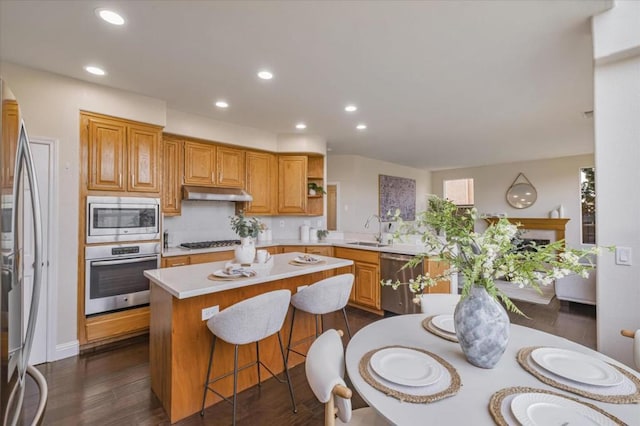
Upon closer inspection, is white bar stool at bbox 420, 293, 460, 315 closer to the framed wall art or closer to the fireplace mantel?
the framed wall art

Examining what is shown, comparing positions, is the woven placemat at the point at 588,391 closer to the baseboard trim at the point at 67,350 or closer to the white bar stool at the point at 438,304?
the white bar stool at the point at 438,304

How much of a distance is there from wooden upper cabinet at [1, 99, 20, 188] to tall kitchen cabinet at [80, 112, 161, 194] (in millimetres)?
2373

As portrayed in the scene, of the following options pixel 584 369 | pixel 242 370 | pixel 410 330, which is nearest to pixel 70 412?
pixel 242 370

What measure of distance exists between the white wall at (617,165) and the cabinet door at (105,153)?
13.2 feet

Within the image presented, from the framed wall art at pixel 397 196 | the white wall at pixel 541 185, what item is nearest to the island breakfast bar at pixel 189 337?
the framed wall art at pixel 397 196

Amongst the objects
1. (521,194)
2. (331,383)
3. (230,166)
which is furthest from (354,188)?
(331,383)

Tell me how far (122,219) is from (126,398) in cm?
172

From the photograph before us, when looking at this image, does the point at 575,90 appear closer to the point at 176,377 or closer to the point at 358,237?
the point at 358,237

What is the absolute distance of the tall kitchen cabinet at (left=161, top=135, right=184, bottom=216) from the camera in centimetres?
373

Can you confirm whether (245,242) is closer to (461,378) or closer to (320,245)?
(461,378)

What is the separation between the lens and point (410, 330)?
1.56 metres

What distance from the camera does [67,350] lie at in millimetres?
2730

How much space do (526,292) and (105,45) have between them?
6412 mm

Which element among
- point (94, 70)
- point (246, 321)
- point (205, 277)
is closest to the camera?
point (246, 321)
